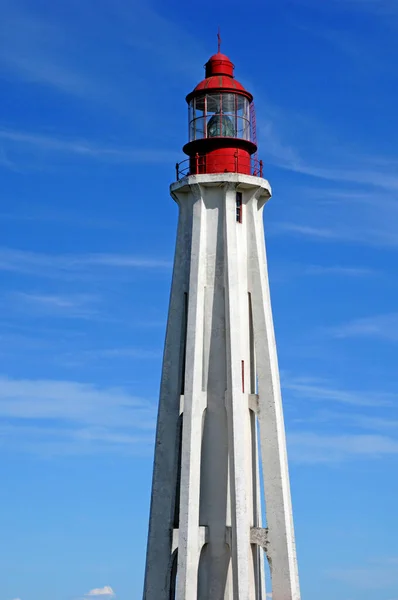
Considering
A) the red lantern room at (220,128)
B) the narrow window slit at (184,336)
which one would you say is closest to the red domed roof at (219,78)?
the red lantern room at (220,128)

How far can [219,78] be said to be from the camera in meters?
54.9

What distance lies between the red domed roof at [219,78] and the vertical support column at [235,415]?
4.38 metres

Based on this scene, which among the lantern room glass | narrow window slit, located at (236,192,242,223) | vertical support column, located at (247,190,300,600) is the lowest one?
vertical support column, located at (247,190,300,600)

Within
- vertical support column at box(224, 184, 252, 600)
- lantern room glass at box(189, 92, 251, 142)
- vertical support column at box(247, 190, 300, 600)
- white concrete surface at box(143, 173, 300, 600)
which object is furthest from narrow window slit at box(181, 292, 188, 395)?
lantern room glass at box(189, 92, 251, 142)

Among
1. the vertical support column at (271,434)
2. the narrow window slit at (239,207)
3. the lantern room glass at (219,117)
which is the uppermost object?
the lantern room glass at (219,117)

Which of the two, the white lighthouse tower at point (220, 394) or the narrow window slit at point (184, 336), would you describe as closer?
the white lighthouse tower at point (220, 394)

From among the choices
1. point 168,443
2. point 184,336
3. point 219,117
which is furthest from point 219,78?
point 168,443

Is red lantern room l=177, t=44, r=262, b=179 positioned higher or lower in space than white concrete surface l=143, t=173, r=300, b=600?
higher

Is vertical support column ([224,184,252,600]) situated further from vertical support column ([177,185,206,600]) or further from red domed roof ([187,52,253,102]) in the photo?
red domed roof ([187,52,253,102])

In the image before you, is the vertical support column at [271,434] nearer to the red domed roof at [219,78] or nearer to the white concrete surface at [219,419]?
the white concrete surface at [219,419]

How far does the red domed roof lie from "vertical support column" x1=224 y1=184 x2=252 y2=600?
4.38 metres

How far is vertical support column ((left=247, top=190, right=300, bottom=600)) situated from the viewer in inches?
1978

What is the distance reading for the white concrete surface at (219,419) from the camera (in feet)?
164

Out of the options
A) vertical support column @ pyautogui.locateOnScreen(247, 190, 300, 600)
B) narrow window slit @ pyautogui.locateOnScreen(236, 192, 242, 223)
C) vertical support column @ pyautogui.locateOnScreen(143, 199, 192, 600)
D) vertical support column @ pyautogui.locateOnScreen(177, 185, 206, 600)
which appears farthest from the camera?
narrow window slit @ pyautogui.locateOnScreen(236, 192, 242, 223)
